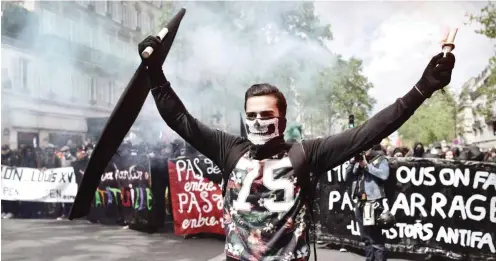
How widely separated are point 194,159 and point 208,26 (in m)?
6.32

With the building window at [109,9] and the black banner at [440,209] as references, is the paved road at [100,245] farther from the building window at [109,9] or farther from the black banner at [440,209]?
the building window at [109,9]

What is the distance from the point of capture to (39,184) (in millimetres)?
9992

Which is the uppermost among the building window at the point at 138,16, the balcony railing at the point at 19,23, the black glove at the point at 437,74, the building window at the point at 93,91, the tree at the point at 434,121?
the building window at the point at 138,16

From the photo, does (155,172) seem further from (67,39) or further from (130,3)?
(130,3)

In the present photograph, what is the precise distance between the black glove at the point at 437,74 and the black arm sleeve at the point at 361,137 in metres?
0.03

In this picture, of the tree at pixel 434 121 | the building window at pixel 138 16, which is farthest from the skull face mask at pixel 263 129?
the tree at pixel 434 121

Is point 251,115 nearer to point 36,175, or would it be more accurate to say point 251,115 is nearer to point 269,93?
point 269,93

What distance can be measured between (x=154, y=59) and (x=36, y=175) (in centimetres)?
882

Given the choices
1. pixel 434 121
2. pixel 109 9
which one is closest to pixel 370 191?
pixel 109 9

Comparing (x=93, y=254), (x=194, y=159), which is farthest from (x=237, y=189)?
(x=194, y=159)

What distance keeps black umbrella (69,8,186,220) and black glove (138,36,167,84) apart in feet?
0.12

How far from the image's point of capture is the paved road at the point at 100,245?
656cm

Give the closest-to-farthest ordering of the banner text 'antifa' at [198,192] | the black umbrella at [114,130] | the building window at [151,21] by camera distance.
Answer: the black umbrella at [114,130] < the banner text 'antifa' at [198,192] < the building window at [151,21]

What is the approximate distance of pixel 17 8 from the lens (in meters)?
15.3
